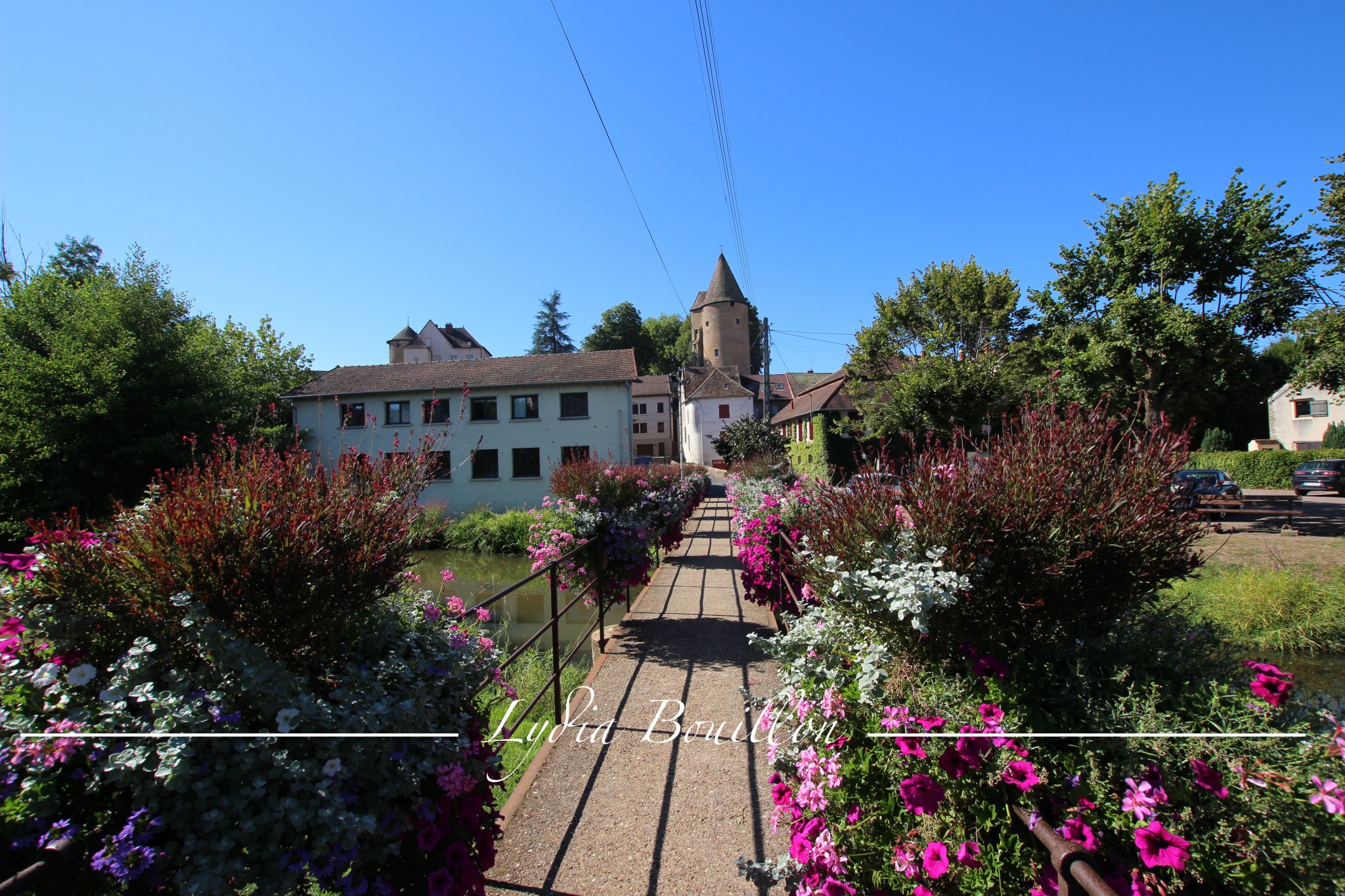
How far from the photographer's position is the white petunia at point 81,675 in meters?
1.52

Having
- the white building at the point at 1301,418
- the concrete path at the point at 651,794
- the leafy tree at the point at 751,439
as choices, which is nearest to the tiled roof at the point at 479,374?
the leafy tree at the point at 751,439

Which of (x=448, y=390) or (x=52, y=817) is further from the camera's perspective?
(x=448, y=390)

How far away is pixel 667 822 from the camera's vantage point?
3.06 m

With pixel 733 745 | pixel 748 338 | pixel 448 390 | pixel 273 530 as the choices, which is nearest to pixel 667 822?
pixel 733 745

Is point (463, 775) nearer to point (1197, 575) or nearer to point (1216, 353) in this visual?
point (1197, 575)

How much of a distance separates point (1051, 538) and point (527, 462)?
26541mm

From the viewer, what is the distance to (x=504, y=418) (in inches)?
1093

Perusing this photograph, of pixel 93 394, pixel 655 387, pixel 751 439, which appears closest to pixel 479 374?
pixel 751 439

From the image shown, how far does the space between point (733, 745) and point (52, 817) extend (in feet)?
10.6

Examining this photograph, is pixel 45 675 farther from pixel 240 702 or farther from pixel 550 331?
pixel 550 331

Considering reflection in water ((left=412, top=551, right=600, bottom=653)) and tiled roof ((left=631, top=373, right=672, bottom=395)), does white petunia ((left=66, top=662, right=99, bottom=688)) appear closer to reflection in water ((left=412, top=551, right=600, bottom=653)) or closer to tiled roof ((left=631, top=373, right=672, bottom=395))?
reflection in water ((left=412, top=551, right=600, bottom=653))

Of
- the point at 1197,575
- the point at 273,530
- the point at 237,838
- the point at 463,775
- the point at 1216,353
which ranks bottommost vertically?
the point at 463,775

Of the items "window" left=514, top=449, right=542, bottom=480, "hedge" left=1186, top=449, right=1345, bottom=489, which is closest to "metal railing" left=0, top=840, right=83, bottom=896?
"window" left=514, top=449, right=542, bottom=480

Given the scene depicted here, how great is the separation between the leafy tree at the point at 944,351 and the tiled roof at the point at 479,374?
432 inches
